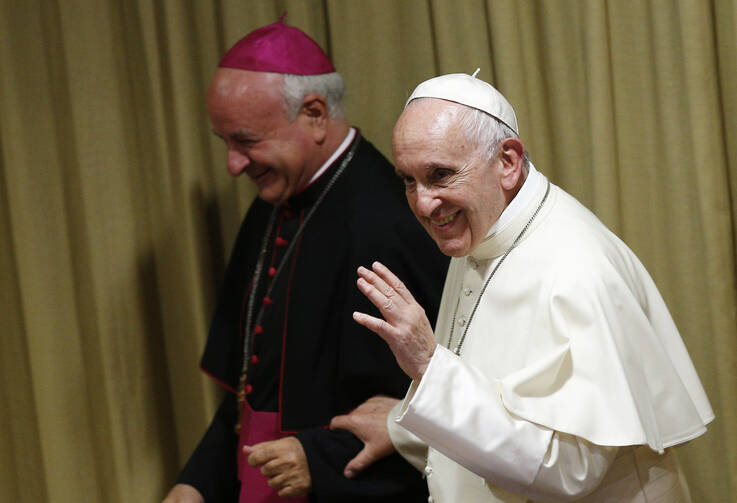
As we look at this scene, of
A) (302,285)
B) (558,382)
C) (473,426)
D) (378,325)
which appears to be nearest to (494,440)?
(473,426)

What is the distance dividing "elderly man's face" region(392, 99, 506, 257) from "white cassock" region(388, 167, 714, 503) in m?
0.05

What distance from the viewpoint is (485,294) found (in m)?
2.02

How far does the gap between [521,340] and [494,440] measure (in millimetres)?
271

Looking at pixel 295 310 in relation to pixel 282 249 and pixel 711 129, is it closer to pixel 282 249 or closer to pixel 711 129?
pixel 282 249

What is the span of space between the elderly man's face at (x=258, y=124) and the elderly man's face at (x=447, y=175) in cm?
74

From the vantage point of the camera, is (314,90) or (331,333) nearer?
(331,333)

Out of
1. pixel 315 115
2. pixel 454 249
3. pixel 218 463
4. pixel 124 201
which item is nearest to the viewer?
Answer: pixel 454 249

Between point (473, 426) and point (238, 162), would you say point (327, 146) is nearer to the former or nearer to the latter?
point (238, 162)

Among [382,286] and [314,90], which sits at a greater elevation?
[314,90]

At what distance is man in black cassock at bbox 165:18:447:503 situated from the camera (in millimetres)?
2441

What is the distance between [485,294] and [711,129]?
92 centimetres

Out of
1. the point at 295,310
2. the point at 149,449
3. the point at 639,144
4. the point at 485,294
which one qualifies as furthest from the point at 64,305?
the point at 639,144

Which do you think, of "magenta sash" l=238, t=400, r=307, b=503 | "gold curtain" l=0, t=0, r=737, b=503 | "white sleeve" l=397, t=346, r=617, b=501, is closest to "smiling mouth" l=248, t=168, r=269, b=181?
"gold curtain" l=0, t=0, r=737, b=503

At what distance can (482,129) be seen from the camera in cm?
193
